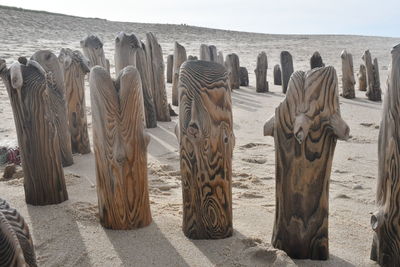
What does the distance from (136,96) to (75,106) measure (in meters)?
2.46

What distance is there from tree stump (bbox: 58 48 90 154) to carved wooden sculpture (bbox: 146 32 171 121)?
1999 mm

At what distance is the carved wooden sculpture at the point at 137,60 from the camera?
657cm

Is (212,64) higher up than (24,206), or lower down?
higher up

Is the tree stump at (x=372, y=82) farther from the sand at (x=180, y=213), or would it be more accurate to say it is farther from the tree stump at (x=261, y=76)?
the tree stump at (x=261, y=76)

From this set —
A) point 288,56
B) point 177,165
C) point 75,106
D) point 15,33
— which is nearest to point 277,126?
point 177,165

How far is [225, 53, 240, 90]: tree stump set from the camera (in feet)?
35.9

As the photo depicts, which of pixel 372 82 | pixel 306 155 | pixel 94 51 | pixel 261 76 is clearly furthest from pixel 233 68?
pixel 306 155

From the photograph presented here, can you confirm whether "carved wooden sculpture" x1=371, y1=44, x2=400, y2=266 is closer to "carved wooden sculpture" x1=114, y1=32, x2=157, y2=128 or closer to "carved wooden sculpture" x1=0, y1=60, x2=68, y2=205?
"carved wooden sculpture" x1=0, y1=60, x2=68, y2=205

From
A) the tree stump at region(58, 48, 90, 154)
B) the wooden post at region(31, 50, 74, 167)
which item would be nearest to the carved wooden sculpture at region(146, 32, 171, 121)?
the tree stump at region(58, 48, 90, 154)

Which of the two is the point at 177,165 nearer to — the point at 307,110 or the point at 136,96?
the point at 136,96

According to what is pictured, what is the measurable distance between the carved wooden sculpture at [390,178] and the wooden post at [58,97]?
3.29 m

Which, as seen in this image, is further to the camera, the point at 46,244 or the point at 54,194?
the point at 54,194

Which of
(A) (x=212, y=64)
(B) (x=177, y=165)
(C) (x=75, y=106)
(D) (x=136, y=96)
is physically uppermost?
(A) (x=212, y=64)

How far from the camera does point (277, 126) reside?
304 cm
